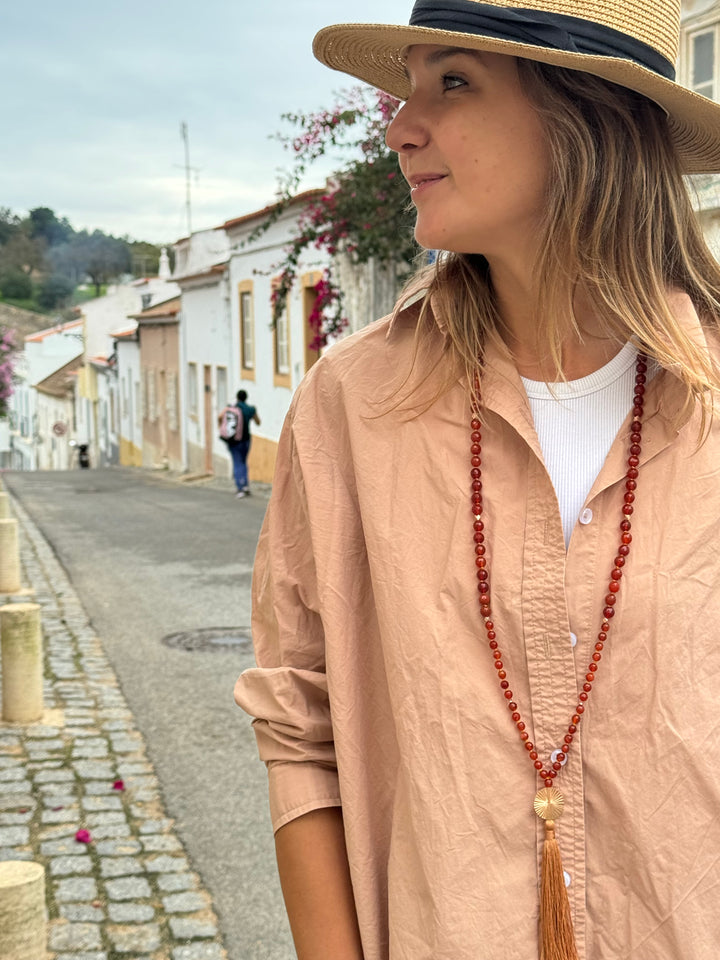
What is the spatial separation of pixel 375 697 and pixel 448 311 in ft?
1.84

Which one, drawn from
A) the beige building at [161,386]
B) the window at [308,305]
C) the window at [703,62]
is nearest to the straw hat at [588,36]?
the window at [703,62]

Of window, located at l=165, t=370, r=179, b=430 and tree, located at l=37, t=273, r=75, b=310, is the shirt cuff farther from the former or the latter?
tree, located at l=37, t=273, r=75, b=310

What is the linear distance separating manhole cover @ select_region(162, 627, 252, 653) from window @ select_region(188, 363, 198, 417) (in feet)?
72.9

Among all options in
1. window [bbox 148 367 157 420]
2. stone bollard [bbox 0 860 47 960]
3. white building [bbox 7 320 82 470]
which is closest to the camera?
stone bollard [bbox 0 860 47 960]

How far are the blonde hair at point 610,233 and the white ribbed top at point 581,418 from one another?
0.13 feet

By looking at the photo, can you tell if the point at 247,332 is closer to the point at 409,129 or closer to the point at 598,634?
the point at 409,129

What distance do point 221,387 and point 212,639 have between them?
64.6 ft

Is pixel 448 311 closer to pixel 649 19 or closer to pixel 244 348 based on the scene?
pixel 649 19

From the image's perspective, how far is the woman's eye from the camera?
5.15ft

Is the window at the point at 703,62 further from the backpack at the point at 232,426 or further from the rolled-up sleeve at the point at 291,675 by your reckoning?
the backpack at the point at 232,426

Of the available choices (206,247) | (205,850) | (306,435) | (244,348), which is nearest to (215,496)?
(244,348)

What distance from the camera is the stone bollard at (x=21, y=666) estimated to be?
6094 millimetres

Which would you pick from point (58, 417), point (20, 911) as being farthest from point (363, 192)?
point (58, 417)

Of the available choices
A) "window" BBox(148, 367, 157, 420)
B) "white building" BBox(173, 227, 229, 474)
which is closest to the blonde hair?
"white building" BBox(173, 227, 229, 474)
